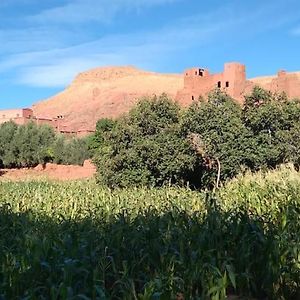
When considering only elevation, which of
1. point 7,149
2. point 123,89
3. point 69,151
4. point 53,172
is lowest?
point 53,172

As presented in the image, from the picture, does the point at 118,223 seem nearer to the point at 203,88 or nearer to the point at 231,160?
the point at 231,160

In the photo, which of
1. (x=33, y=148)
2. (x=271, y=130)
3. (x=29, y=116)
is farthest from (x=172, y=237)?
(x=29, y=116)

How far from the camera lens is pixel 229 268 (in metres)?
3.73

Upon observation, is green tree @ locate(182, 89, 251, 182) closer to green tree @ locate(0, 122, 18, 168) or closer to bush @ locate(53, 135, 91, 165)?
bush @ locate(53, 135, 91, 165)

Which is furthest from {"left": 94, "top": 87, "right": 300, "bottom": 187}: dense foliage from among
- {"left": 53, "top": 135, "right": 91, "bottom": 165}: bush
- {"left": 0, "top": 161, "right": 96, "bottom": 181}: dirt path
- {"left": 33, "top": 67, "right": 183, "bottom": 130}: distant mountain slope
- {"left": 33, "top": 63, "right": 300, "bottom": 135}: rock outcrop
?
{"left": 33, "top": 67, "right": 183, "bottom": 130}: distant mountain slope

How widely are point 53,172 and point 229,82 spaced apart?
1569 centimetres

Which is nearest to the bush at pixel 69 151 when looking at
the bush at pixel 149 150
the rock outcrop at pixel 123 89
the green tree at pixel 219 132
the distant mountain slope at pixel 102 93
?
the rock outcrop at pixel 123 89

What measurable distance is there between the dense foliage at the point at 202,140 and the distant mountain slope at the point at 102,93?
163 feet

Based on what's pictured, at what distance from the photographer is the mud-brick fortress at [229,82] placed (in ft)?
122

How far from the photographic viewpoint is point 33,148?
37188mm

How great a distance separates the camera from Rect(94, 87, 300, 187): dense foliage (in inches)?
649

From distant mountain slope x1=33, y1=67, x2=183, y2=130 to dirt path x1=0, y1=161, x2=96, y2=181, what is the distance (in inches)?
1280

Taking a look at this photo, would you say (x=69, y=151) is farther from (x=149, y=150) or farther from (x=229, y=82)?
(x=149, y=150)

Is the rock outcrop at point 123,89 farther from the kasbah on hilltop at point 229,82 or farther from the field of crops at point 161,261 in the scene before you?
the field of crops at point 161,261
